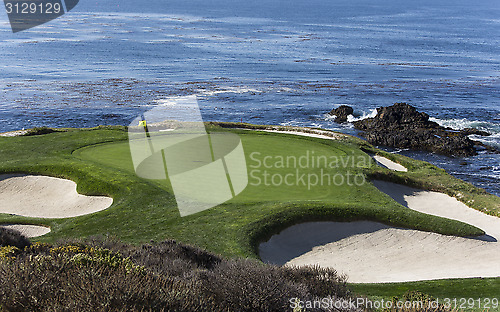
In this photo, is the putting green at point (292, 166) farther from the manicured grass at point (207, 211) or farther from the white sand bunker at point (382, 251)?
the white sand bunker at point (382, 251)

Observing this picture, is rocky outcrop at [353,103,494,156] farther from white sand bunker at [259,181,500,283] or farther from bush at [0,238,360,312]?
bush at [0,238,360,312]

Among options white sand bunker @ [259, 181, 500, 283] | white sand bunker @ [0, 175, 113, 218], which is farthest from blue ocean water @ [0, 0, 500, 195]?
white sand bunker @ [0, 175, 113, 218]

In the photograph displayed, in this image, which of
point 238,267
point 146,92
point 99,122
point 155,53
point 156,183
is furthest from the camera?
point 155,53

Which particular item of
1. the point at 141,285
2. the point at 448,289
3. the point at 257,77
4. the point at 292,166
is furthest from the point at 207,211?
the point at 257,77

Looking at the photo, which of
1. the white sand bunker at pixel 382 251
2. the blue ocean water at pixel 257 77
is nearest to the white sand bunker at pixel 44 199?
the white sand bunker at pixel 382 251

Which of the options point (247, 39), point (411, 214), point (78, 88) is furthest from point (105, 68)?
point (411, 214)

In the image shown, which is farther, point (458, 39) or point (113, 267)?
point (458, 39)

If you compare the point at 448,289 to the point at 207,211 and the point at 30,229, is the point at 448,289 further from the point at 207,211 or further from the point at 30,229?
the point at 30,229

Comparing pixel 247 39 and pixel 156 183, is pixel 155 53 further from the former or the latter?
pixel 156 183
